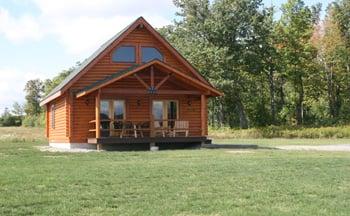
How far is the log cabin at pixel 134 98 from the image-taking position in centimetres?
2555

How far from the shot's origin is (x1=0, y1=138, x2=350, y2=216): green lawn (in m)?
8.12

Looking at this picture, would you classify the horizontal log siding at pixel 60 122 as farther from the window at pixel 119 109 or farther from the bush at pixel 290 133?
the bush at pixel 290 133

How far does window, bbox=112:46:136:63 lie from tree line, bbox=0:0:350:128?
25.5 metres

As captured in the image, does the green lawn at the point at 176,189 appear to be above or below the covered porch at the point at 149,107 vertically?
below

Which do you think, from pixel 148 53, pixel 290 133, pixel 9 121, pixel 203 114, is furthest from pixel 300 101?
pixel 9 121

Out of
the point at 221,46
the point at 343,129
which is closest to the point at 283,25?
the point at 221,46

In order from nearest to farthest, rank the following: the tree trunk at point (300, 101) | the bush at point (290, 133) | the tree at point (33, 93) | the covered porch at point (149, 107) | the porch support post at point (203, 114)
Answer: the covered porch at point (149, 107) < the porch support post at point (203, 114) < the bush at point (290, 133) < the tree trunk at point (300, 101) < the tree at point (33, 93)

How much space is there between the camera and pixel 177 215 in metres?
7.71

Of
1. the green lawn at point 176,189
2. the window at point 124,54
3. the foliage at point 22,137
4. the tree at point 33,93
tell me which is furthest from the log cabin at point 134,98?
the tree at point 33,93

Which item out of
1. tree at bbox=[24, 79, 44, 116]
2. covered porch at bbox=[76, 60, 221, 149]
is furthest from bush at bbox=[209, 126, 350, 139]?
tree at bbox=[24, 79, 44, 116]

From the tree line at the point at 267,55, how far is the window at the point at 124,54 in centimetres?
2547

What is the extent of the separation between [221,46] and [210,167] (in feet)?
138

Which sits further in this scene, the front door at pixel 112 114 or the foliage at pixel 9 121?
the foliage at pixel 9 121

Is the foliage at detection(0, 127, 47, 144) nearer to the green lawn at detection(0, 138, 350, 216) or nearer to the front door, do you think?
the front door
